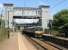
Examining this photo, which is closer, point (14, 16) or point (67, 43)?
point (67, 43)

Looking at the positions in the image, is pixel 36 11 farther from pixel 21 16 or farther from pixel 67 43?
pixel 67 43

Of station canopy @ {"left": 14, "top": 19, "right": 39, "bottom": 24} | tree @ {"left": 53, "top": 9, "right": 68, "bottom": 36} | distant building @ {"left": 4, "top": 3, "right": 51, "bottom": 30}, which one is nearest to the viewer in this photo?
tree @ {"left": 53, "top": 9, "right": 68, "bottom": 36}

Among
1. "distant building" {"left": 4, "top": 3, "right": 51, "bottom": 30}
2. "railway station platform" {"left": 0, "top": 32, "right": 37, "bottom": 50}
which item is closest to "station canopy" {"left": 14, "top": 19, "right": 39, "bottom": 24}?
"distant building" {"left": 4, "top": 3, "right": 51, "bottom": 30}

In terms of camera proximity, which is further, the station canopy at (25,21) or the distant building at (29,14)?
the station canopy at (25,21)

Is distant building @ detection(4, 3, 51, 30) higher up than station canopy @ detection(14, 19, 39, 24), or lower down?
higher up

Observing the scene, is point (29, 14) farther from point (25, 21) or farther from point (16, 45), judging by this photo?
point (16, 45)

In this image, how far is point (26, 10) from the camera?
16262 cm

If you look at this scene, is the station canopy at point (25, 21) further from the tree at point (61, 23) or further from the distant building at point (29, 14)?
the tree at point (61, 23)

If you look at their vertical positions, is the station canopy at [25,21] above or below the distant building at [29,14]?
below

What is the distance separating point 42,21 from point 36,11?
8.40 metres

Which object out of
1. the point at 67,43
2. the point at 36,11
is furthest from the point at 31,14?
the point at 67,43

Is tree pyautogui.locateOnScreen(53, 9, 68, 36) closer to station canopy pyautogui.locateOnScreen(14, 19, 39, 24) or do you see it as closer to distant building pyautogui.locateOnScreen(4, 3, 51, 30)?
distant building pyautogui.locateOnScreen(4, 3, 51, 30)

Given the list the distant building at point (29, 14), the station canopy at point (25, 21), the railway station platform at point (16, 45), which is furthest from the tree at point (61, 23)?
the station canopy at point (25, 21)

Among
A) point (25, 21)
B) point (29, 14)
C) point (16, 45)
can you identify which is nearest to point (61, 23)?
point (16, 45)
